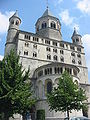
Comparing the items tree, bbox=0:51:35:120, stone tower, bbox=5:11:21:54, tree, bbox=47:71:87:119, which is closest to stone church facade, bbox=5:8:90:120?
stone tower, bbox=5:11:21:54

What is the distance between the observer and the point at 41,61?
4712 cm

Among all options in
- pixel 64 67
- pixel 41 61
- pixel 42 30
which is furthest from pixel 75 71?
pixel 42 30

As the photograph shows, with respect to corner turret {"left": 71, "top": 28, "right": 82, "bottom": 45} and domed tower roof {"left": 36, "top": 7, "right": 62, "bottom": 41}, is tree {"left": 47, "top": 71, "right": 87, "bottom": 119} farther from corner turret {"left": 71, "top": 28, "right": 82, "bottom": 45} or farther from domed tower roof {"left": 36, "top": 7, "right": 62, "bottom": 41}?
corner turret {"left": 71, "top": 28, "right": 82, "bottom": 45}

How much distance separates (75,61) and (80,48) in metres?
7.21

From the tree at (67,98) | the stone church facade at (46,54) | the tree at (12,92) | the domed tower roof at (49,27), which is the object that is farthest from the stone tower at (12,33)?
the tree at (12,92)

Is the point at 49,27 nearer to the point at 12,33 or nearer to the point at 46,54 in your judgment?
the point at 46,54

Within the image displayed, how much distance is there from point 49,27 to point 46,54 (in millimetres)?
13035

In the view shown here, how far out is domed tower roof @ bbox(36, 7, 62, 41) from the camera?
55.9 meters

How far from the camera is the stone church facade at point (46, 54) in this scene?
A: 38656 mm

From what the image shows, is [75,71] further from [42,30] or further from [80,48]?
[42,30]

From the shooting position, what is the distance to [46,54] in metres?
49.1

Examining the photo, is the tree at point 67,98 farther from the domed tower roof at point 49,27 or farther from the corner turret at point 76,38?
the corner turret at point 76,38

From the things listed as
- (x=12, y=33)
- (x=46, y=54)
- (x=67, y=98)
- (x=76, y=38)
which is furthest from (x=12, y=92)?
(x=76, y=38)

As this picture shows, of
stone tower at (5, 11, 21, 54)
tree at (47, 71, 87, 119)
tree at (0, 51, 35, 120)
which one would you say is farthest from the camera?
stone tower at (5, 11, 21, 54)
